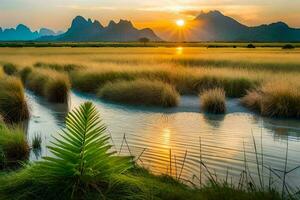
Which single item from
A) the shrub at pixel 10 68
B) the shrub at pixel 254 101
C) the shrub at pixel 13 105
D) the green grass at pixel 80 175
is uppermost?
the green grass at pixel 80 175

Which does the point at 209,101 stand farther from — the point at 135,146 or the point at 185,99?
the point at 135,146

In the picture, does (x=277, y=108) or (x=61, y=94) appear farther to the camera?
(x=61, y=94)

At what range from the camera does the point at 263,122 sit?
558 inches

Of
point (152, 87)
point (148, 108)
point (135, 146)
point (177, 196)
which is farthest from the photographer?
point (152, 87)

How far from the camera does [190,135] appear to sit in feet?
38.4

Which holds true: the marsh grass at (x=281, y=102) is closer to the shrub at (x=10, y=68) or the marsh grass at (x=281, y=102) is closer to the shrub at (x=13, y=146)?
the shrub at (x=13, y=146)

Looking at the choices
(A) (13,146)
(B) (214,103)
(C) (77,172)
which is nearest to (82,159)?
(C) (77,172)

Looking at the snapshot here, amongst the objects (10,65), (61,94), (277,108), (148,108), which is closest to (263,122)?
(277,108)

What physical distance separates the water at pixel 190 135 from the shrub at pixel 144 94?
556 millimetres

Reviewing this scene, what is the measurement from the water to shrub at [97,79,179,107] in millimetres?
556

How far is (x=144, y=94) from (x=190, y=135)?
21.4 feet

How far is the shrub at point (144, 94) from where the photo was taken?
17359 mm

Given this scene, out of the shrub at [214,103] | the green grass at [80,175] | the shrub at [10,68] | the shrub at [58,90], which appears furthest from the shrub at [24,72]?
the green grass at [80,175]

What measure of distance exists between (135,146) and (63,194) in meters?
5.52
